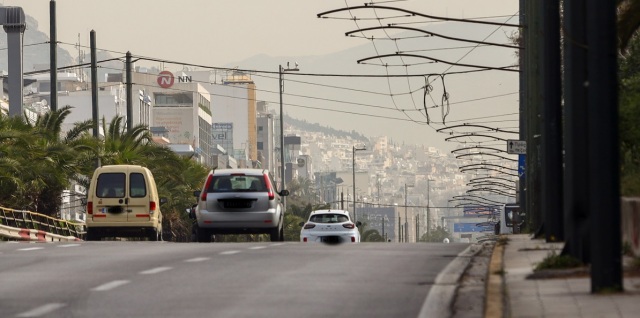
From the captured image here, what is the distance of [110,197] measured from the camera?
42.4 meters

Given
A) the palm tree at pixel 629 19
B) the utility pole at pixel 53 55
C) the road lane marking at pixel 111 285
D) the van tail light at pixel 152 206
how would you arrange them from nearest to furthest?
1. the road lane marking at pixel 111 285
2. the palm tree at pixel 629 19
3. the van tail light at pixel 152 206
4. the utility pole at pixel 53 55

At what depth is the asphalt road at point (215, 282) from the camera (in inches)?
572

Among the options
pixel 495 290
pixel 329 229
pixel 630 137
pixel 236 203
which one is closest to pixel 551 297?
pixel 495 290

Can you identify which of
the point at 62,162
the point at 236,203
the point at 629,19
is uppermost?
the point at 629,19

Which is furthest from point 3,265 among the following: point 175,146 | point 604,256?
point 175,146

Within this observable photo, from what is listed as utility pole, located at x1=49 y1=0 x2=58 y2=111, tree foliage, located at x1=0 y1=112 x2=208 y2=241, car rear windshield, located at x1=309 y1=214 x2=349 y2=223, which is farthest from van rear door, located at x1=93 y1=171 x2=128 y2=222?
utility pole, located at x1=49 y1=0 x2=58 y2=111

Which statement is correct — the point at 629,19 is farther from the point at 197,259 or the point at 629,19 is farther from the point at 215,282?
the point at 215,282

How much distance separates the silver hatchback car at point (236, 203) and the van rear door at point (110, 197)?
5.14 m

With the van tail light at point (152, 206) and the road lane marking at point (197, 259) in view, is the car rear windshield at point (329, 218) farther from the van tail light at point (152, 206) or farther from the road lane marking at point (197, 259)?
the road lane marking at point (197, 259)

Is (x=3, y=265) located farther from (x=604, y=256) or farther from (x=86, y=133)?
(x=86, y=133)

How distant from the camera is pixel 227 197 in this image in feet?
121

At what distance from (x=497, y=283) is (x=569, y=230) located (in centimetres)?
274

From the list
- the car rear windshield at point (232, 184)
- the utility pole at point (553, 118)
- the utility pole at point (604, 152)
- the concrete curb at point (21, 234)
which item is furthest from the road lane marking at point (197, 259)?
the concrete curb at point (21, 234)

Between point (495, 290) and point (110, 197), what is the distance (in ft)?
89.9
